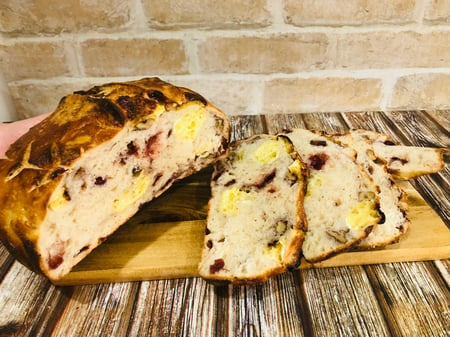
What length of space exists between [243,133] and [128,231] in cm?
107

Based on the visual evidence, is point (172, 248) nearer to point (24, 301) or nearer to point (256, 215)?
point (256, 215)

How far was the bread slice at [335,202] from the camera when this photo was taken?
1398 millimetres

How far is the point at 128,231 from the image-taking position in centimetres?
158

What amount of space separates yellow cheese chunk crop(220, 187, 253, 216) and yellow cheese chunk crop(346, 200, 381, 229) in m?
0.38

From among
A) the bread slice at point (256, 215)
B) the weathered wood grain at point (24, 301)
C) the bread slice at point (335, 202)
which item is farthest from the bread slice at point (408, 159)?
the weathered wood grain at point (24, 301)

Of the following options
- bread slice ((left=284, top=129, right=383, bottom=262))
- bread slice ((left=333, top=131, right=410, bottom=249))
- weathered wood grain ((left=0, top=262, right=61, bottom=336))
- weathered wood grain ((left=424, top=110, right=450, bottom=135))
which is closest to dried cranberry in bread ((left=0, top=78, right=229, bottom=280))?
weathered wood grain ((left=0, top=262, right=61, bottom=336))

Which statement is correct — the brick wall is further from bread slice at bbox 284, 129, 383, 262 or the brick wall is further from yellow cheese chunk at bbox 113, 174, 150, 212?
yellow cheese chunk at bbox 113, 174, 150, 212

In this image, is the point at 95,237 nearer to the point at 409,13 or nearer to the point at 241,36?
the point at 241,36

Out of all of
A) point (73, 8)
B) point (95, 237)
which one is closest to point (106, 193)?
point (95, 237)

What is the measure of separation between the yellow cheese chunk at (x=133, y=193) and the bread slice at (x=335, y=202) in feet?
2.07

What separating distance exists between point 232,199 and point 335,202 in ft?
1.28

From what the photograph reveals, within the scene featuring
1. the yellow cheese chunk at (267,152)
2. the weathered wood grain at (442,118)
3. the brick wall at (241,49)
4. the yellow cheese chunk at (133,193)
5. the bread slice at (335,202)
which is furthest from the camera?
the weathered wood grain at (442,118)

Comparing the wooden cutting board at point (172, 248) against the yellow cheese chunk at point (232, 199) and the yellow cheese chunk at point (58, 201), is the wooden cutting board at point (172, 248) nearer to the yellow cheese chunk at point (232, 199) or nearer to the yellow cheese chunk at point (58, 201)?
the yellow cheese chunk at point (232, 199)

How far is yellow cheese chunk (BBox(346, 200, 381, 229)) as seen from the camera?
1.42 m
